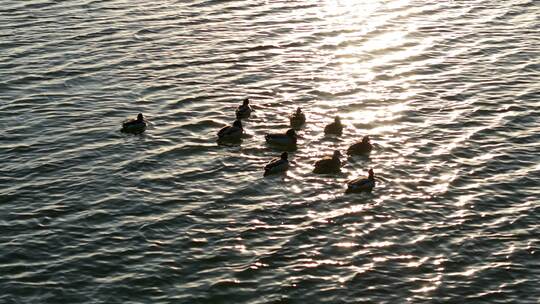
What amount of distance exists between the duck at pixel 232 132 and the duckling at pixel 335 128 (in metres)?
3.59

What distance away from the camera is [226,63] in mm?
43875

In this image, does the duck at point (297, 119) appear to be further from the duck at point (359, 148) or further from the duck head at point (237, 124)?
the duck at point (359, 148)

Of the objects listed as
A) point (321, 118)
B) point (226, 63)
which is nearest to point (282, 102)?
point (321, 118)

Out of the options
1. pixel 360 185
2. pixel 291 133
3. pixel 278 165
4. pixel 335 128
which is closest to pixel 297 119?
pixel 335 128

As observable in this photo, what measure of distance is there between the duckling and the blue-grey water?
334 mm

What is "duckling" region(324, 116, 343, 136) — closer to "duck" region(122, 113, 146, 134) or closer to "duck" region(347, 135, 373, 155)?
"duck" region(347, 135, 373, 155)

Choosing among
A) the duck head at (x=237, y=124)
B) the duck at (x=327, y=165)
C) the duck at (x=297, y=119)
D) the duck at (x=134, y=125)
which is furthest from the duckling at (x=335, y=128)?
the duck at (x=134, y=125)

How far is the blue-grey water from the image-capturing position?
86.9ft

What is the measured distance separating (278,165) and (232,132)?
3.55 metres

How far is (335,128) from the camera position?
118ft

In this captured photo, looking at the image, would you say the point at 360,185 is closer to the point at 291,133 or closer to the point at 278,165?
the point at 278,165

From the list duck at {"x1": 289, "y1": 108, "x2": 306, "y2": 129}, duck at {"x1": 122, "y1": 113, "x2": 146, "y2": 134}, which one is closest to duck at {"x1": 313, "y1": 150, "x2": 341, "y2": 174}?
duck at {"x1": 289, "y1": 108, "x2": 306, "y2": 129}

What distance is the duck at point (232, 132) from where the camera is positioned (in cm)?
3522

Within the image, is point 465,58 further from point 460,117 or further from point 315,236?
point 315,236
